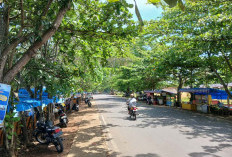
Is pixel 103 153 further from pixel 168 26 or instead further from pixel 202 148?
pixel 168 26

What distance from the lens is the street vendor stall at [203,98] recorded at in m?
14.0

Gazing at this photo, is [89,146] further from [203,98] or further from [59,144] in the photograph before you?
[203,98]

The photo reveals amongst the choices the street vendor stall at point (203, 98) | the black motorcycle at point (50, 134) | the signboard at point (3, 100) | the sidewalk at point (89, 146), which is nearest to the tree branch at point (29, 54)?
the signboard at point (3, 100)

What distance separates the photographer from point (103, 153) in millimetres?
5066

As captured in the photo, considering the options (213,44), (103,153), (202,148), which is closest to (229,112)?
(213,44)

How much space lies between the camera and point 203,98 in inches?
617

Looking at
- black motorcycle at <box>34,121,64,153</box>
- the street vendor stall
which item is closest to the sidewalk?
black motorcycle at <box>34,121,64,153</box>

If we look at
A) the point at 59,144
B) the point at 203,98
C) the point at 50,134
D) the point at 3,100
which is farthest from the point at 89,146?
the point at 203,98

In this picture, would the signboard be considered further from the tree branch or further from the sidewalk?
the sidewalk

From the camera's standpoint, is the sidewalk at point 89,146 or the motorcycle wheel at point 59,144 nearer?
the sidewalk at point 89,146

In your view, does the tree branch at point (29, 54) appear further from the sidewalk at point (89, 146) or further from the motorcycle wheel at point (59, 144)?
the sidewalk at point (89, 146)

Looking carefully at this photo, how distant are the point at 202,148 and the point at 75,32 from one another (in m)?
5.55

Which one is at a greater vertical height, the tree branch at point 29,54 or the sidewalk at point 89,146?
the tree branch at point 29,54

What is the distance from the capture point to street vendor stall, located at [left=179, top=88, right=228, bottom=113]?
45.9ft
